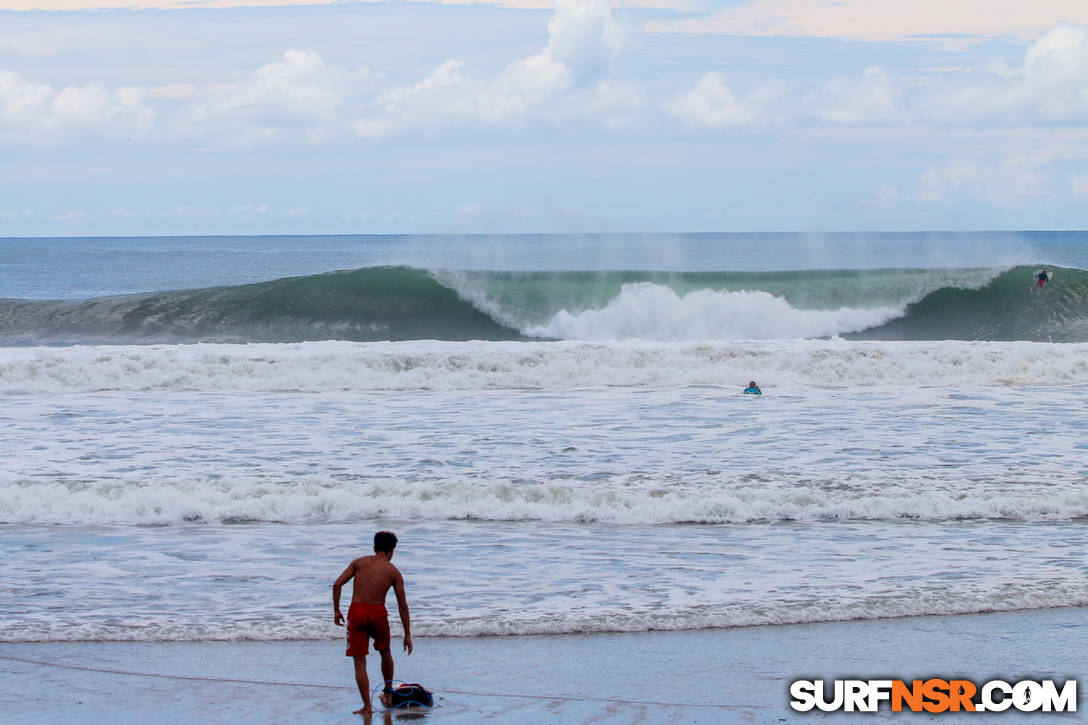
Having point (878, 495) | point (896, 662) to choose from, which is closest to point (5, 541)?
point (896, 662)

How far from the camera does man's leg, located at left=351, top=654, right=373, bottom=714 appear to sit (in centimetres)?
511

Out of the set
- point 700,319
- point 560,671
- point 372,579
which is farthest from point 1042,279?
point 372,579

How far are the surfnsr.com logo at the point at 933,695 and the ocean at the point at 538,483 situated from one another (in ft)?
3.69

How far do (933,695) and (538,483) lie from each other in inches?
219

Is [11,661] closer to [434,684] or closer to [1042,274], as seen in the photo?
[434,684]

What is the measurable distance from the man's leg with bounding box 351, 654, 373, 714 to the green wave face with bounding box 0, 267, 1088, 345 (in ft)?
73.0

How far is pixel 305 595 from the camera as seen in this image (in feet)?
23.3

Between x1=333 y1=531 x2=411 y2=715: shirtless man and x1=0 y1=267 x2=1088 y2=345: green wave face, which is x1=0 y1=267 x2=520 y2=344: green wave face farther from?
x1=333 y1=531 x2=411 y2=715: shirtless man

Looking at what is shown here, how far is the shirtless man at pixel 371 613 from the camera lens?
16.8 feet

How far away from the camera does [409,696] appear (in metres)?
5.17

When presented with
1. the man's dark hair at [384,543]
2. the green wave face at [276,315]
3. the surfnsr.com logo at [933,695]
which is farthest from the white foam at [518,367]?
the surfnsr.com logo at [933,695]

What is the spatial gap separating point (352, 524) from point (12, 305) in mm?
24891

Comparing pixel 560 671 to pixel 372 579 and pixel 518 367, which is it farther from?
pixel 518 367

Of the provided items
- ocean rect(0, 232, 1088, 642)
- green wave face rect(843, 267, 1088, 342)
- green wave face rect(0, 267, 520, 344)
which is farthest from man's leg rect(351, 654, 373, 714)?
green wave face rect(843, 267, 1088, 342)
